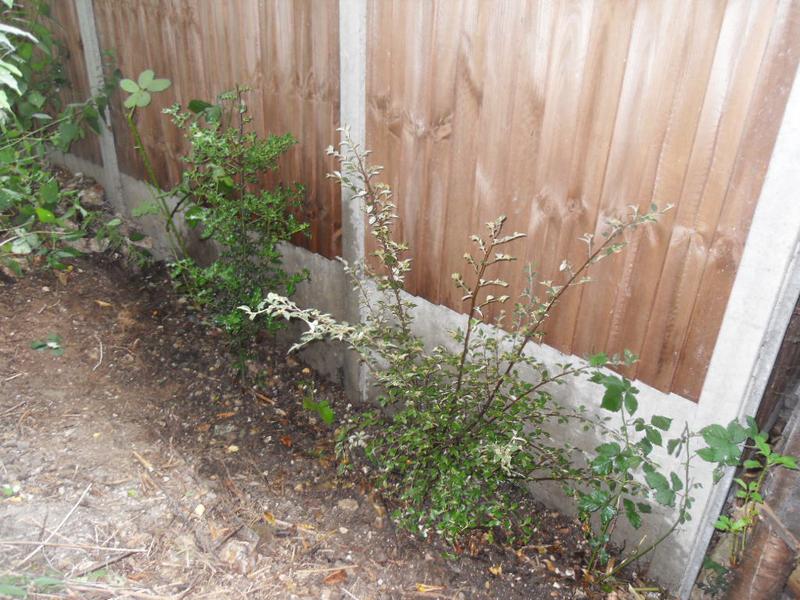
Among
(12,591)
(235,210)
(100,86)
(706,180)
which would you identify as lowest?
(12,591)

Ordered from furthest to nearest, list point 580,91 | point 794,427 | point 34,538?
point 34,538 < point 580,91 < point 794,427

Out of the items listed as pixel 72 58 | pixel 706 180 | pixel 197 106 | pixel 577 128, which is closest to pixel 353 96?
pixel 197 106

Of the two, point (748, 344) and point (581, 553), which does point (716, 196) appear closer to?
point (748, 344)

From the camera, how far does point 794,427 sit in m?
1.67

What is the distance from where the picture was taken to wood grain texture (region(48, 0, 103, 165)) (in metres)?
4.30

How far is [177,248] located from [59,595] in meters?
2.64

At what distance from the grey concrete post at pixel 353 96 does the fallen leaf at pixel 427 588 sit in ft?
4.14

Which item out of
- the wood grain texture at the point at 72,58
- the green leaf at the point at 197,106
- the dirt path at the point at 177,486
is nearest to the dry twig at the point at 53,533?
the dirt path at the point at 177,486

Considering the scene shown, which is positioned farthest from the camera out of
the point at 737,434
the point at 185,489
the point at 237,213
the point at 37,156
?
the point at 37,156

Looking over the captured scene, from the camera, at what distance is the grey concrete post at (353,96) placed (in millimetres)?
2498

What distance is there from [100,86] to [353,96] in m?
2.58

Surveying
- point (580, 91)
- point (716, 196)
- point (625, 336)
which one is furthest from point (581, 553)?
point (580, 91)

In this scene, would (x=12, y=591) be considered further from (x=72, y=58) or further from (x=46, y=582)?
(x=72, y=58)

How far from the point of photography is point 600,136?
6.29 ft
